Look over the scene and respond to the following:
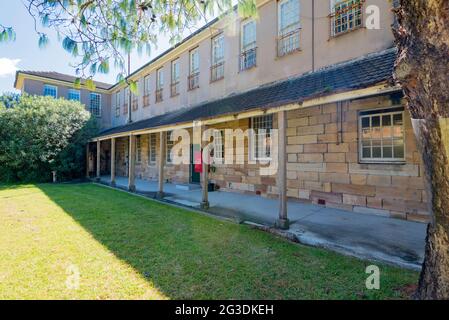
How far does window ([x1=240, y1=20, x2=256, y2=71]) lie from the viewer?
981cm

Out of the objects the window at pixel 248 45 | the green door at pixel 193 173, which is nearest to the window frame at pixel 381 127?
the window at pixel 248 45

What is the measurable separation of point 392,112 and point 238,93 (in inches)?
211

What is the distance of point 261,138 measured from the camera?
372 inches

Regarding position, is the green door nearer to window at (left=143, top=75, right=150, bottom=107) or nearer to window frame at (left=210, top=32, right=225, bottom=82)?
window frame at (left=210, top=32, right=225, bottom=82)

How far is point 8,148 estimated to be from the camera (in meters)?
15.5

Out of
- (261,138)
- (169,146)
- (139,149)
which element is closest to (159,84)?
(169,146)

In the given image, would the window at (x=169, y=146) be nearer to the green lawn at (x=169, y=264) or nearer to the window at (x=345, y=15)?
the green lawn at (x=169, y=264)

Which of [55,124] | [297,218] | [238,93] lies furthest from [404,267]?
[55,124]

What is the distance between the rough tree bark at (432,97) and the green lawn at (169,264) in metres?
0.87

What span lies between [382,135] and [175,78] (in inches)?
435

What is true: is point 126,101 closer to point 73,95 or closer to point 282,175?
point 73,95

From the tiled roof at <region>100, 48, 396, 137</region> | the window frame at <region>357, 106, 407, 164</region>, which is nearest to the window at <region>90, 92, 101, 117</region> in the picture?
the tiled roof at <region>100, 48, 396, 137</region>

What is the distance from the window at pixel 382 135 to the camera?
6.32 m

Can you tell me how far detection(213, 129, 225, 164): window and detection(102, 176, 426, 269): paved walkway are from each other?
284 centimetres
